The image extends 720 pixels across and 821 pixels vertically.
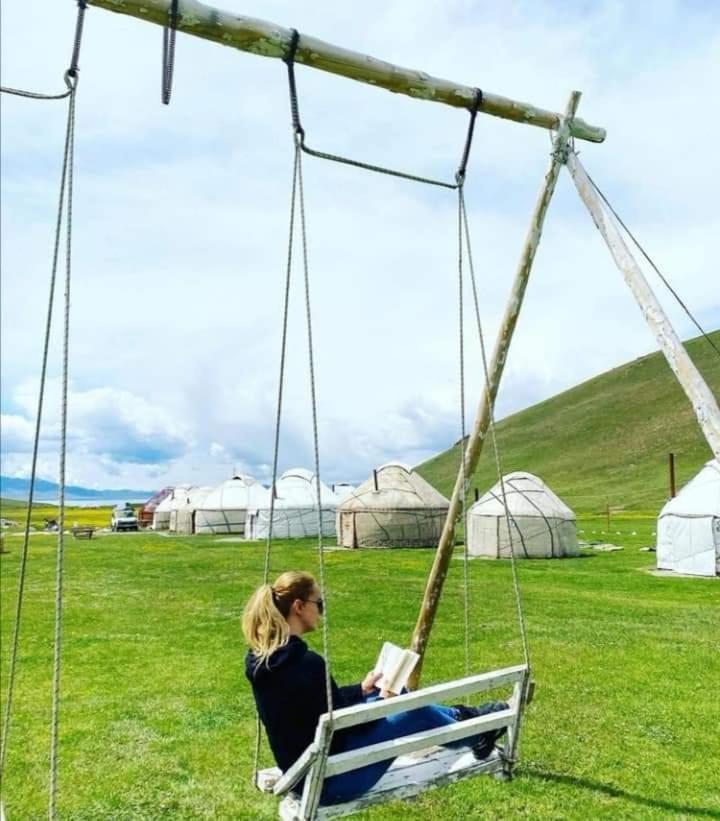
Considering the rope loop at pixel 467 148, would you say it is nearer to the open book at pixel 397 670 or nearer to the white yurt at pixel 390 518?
the open book at pixel 397 670

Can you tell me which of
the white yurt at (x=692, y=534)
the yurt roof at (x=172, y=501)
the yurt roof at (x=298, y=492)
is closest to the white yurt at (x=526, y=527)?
the white yurt at (x=692, y=534)

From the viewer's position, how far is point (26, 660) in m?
10.4

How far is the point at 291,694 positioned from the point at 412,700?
2.09 ft

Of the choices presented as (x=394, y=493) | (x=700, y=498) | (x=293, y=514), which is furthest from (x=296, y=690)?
(x=293, y=514)

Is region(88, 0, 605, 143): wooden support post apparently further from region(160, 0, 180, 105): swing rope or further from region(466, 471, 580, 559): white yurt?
region(466, 471, 580, 559): white yurt

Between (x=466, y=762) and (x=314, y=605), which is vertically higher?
(x=314, y=605)

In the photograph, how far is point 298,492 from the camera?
37.7 m

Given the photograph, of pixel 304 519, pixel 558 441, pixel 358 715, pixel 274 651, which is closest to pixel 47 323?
pixel 274 651

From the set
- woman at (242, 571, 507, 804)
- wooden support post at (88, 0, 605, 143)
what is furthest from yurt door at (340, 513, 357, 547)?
woman at (242, 571, 507, 804)

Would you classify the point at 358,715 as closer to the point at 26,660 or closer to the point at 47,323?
the point at 47,323

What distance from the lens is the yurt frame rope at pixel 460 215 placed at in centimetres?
385

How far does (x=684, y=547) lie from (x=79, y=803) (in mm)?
20209

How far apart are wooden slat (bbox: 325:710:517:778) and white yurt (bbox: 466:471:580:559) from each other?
Result: 21806 mm

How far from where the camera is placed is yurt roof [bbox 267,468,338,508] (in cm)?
3647
